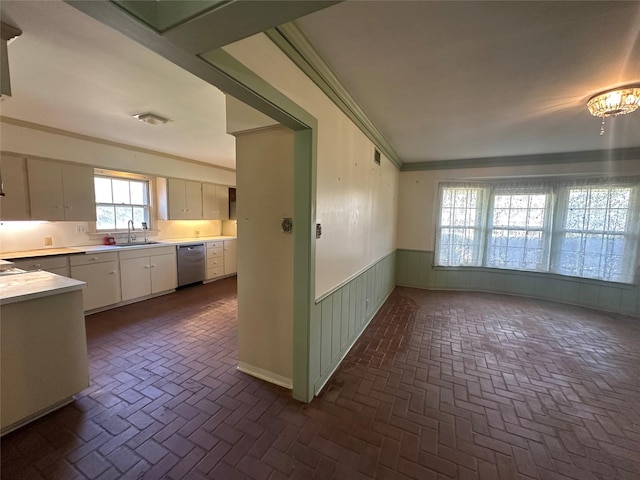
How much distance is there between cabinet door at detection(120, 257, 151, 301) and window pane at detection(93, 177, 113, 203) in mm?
1169

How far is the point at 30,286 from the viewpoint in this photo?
1808 millimetres

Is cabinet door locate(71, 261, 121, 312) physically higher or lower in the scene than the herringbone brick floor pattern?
higher

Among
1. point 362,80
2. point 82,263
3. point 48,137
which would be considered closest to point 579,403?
point 362,80

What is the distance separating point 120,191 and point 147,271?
5.01 feet

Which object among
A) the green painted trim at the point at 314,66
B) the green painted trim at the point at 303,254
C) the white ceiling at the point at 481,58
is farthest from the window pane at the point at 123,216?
the white ceiling at the point at 481,58

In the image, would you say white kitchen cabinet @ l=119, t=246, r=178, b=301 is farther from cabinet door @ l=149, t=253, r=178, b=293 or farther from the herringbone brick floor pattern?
the herringbone brick floor pattern

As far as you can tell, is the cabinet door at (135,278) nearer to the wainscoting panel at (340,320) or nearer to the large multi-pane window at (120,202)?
the large multi-pane window at (120,202)

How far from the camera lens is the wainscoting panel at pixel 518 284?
13.2 feet

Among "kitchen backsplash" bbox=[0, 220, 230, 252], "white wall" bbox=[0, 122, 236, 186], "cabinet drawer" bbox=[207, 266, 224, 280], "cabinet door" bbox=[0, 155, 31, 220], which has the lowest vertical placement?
"cabinet drawer" bbox=[207, 266, 224, 280]

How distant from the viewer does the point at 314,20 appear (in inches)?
54.7

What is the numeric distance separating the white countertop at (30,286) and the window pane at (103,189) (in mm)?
2500

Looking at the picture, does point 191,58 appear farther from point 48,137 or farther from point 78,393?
point 48,137

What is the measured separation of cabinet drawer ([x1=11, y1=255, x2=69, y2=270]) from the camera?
2998 millimetres

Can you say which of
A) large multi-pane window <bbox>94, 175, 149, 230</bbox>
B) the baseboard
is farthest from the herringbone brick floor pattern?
large multi-pane window <bbox>94, 175, 149, 230</bbox>
